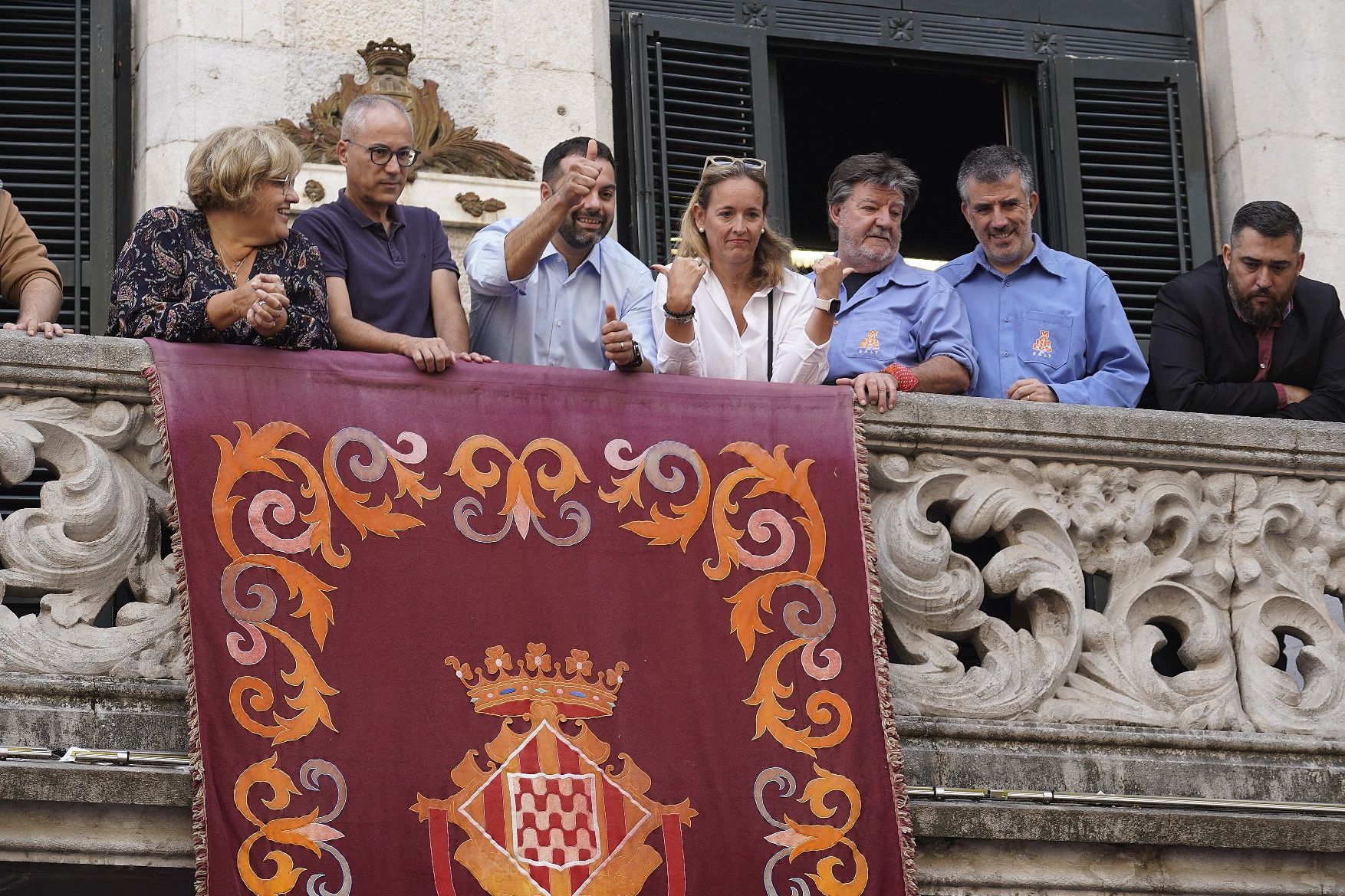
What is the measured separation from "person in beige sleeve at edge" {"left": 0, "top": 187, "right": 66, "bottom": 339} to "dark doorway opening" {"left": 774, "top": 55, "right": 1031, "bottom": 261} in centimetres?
459

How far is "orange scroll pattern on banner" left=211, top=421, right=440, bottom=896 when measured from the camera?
6016 mm

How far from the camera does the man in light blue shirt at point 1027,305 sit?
7691 mm

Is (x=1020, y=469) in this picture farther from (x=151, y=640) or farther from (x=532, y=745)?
(x=151, y=640)

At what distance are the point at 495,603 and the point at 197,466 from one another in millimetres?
843

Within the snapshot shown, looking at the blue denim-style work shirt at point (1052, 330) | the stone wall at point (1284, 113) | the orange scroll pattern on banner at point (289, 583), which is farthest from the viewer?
the stone wall at point (1284, 113)

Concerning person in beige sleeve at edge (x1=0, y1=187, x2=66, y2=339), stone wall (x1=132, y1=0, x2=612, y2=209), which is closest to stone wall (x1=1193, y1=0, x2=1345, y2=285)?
stone wall (x1=132, y1=0, x2=612, y2=209)

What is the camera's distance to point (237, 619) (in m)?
6.20

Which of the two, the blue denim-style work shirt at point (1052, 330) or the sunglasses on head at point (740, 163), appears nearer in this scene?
the sunglasses on head at point (740, 163)

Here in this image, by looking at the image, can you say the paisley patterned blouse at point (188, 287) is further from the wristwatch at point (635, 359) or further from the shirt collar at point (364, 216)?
the wristwatch at point (635, 359)

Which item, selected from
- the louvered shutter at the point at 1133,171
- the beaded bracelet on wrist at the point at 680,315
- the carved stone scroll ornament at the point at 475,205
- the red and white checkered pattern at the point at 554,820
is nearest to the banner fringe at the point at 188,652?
the red and white checkered pattern at the point at 554,820

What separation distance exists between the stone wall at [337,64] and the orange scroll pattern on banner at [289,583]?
7.30ft

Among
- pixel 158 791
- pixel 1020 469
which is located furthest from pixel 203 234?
pixel 1020 469

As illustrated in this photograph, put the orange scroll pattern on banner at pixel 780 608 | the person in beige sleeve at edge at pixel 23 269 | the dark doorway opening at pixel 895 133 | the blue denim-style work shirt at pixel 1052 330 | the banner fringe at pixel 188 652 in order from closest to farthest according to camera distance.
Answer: the banner fringe at pixel 188 652 → the orange scroll pattern on banner at pixel 780 608 → the person in beige sleeve at edge at pixel 23 269 → the blue denim-style work shirt at pixel 1052 330 → the dark doorway opening at pixel 895 133

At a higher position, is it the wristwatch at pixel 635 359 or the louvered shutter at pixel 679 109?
the louvered shutter at pixel 679 109
